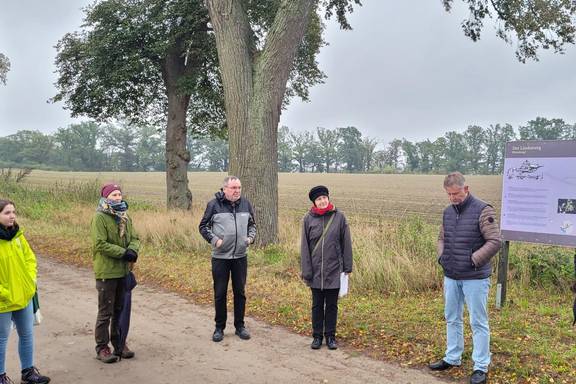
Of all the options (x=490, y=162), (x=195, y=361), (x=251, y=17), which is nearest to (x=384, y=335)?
(x=195, y=361)

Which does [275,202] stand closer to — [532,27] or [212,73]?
[532,27]

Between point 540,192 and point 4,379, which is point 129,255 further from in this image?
point 540,192

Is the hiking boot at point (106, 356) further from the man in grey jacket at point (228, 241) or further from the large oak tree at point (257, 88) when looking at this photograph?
the large oak tree at point (257, 88)

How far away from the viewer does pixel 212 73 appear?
1916 cm

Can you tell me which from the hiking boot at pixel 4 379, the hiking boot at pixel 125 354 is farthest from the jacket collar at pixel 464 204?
the hiking boot at pixel 4 379

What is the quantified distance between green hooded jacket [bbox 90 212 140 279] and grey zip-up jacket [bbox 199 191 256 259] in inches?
41.4

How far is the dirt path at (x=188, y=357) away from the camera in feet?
15.8

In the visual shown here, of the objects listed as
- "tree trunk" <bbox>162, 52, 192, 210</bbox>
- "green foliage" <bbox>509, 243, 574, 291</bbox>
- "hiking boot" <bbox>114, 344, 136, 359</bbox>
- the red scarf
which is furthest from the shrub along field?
"tree trunk" <bbox>162, 52, 192, 210</bbox>

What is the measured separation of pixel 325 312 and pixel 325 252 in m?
0.72

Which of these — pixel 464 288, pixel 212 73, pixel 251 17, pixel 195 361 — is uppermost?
pixel 251 17

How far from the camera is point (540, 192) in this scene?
6555mm

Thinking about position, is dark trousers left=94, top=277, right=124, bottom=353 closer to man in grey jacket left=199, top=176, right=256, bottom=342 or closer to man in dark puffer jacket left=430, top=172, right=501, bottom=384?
man in grey jacket left=199, top=176, right=256, bottom=342

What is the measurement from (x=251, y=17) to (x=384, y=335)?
46.2 feet

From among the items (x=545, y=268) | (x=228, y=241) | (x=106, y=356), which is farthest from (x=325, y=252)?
(x=545, y=268)
